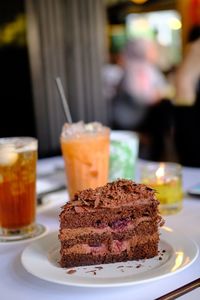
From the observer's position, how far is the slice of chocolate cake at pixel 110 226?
98 centimetres

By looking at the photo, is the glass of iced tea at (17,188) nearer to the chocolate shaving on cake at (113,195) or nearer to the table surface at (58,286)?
the table surface at (58,286)

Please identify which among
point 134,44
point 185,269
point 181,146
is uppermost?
point 134,44

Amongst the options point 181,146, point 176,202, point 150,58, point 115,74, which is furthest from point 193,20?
point 176,202

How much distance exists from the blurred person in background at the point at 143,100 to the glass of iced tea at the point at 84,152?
8.27 ft

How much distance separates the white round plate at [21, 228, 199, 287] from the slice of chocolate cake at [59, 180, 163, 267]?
0.07ft

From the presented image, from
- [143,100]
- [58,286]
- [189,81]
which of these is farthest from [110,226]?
[143,100]

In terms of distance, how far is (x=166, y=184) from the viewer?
1340 millimetres

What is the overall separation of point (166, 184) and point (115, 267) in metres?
0.43

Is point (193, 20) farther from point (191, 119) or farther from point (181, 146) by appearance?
point (181, 146)

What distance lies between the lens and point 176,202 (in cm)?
132

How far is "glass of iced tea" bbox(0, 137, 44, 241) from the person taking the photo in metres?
1.21

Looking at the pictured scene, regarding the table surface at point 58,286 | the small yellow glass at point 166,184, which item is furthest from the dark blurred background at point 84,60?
the table surface at point 58,286

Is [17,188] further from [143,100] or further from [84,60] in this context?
[143,100]

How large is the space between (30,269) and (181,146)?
200cm
